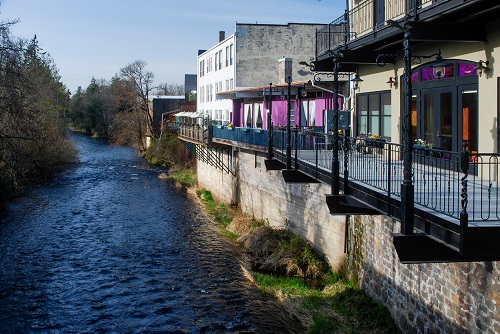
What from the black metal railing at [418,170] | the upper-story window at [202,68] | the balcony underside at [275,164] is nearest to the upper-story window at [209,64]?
the upper-story window at [202,68]

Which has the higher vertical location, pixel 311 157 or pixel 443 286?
pixel 311 157

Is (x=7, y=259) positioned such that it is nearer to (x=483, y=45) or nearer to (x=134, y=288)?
(x=134, y=288)

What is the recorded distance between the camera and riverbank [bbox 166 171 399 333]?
13.5 metres

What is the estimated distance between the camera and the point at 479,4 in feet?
37.3

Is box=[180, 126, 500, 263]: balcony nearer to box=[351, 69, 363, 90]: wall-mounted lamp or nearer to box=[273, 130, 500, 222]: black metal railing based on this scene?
box=[273, 130, 500, 222]: black metal railing

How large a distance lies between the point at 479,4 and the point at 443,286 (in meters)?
5.61

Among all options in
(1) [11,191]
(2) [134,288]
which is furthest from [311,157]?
(1) [11,191]

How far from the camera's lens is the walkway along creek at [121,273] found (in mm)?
14891

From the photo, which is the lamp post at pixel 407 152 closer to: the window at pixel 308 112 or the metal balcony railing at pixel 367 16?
the metal balcony railing at pixel 367 16

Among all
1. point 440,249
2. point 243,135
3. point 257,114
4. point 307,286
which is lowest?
point 307,286

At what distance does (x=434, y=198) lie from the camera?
1000cm

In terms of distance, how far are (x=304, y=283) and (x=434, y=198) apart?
761 cm

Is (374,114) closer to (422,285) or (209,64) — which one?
(422,285)

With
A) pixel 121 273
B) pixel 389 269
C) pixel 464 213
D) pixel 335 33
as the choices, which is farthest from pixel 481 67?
pixel 121 273
